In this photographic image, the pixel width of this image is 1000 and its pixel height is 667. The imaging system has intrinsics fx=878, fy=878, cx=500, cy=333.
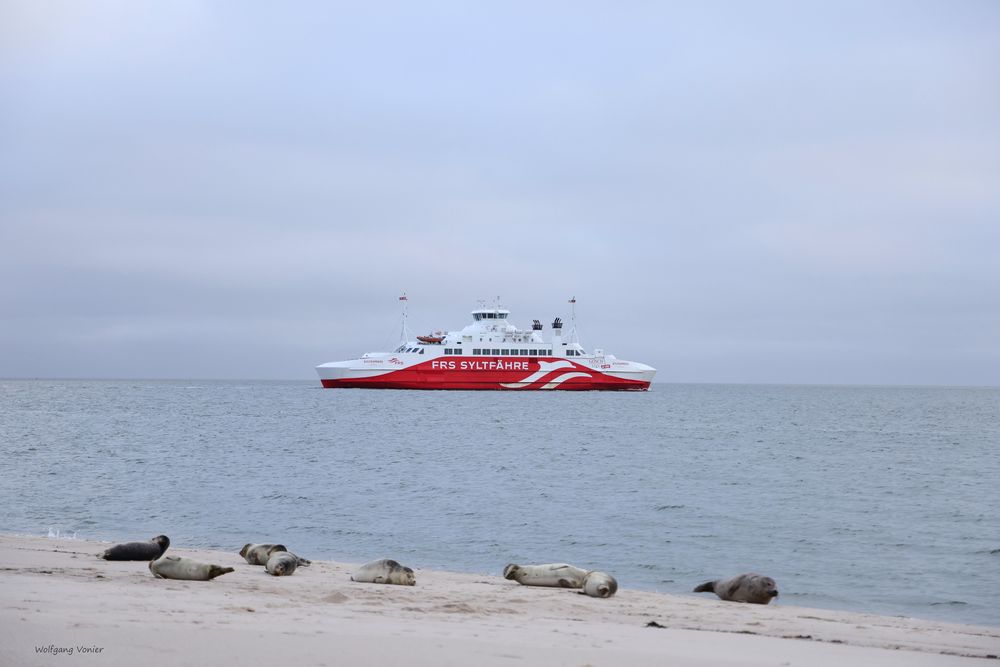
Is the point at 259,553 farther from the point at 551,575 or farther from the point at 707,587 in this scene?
the point at 707,587

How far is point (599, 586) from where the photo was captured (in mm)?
7758

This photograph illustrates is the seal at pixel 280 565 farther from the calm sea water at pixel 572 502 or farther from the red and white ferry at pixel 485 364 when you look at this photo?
the red and white ferry at pixel 485 364

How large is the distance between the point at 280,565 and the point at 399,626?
3087mm

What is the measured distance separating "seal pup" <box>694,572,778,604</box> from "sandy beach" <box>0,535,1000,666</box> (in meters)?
0.22

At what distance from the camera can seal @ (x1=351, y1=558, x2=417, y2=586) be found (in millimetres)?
7953

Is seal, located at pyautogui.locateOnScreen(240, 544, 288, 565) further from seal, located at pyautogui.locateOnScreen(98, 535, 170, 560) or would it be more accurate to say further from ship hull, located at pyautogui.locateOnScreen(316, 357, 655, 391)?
ship hull, located at pyautogui.locateOnScreen(316, 357, 655, 391)

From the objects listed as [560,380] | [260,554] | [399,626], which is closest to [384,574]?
[260,554]

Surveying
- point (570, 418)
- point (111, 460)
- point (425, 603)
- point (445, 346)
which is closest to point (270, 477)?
point (111, 460)

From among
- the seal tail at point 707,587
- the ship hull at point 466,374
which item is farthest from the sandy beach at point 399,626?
the ship hull at point 466,374

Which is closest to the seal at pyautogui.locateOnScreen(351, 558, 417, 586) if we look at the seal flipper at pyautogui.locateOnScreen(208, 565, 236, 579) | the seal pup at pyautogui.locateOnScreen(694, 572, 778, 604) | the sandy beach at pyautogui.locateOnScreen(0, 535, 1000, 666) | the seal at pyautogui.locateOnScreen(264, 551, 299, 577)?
the sandy beach at pyautogui.locateOnScreen(0, 535, 1000, 666)

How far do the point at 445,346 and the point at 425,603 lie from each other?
2412 inches

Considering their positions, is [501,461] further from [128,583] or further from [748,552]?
[128,583]

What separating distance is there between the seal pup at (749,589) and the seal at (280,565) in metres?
4.07

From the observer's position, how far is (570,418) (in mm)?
46375
